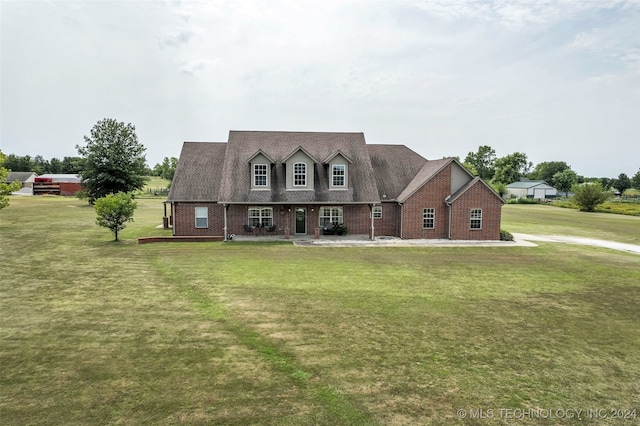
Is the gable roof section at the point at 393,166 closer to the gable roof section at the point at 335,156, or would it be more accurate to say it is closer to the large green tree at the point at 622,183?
the gable roof section at the point at 335,156

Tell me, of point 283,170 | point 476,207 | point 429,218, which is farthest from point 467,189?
point 283,170

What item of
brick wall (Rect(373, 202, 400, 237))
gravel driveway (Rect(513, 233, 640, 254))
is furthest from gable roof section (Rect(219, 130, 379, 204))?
gravel driveway (Rect(513, 233, 640, 254))

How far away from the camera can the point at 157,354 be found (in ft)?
30.3

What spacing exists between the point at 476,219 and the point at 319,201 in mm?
11226

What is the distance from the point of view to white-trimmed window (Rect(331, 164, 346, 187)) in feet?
94.6

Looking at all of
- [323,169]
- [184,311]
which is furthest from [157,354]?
[323,169]

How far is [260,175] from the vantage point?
28.2 m

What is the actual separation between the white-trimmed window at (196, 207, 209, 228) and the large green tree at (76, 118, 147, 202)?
34.0m

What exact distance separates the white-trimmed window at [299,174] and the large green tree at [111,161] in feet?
124

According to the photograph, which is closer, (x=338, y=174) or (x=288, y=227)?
(x=288, y=227)

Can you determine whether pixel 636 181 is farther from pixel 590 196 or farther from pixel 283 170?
pixel 283 170

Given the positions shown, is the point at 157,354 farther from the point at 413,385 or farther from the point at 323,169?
the point at 323,169

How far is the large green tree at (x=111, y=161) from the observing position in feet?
182

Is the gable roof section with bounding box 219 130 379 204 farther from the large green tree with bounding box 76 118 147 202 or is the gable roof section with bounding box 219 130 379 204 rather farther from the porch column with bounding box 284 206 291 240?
the large green tree with bounding box 76 118 147 202
